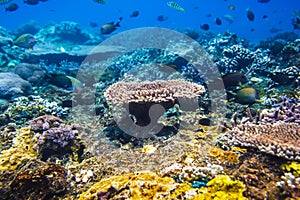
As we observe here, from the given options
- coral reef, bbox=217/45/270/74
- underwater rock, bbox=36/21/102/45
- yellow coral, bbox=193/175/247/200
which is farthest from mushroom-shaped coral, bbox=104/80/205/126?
underwater rock, bbox=36/21/102/45

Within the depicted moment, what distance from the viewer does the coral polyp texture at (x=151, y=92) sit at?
4.19m

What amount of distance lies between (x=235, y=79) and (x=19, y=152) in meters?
5.01

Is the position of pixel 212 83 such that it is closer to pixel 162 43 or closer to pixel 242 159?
pixel 242 159

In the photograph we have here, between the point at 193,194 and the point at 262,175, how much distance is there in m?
0.84

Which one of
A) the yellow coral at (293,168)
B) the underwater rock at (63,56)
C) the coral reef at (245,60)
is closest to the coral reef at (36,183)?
the yellow coral at (293,168)

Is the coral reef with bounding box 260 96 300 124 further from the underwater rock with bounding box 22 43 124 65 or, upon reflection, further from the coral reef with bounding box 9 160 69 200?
the underwater rock with bounding box 22 43 124 65

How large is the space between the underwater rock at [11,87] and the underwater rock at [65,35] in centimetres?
1272

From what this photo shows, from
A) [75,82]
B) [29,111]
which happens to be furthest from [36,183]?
[75,82]

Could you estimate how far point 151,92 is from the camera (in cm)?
427

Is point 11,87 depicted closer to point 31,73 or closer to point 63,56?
point 31,73

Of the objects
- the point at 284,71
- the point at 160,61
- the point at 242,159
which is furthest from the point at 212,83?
the point at 242,159

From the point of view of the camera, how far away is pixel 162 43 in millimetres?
13266

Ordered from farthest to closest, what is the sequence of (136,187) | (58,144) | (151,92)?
1. (151,92)
2. (58,144)
3. (136,187)

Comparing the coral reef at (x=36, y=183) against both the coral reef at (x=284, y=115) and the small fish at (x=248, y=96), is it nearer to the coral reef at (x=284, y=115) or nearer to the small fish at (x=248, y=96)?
the coral reef at (x=284, y=115)
